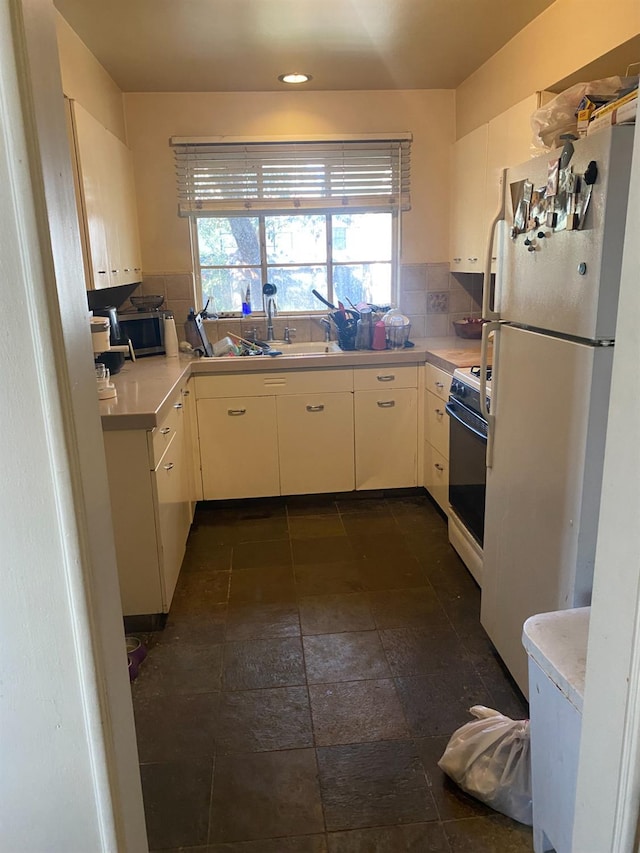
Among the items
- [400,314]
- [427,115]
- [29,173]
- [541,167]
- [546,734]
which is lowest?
[546,734]

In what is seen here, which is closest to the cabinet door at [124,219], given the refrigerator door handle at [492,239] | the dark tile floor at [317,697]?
the dark tile floor at [317,697]

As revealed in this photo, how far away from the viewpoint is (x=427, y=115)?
386cm

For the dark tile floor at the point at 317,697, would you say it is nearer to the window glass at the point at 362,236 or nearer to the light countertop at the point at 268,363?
the light countertop at the point at 268,363

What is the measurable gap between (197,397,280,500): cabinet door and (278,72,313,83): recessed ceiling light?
5.90ft

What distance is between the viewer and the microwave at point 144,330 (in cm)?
356

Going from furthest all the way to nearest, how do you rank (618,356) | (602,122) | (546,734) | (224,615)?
(224,615) < (602,122) < (546,734) < (618,356)

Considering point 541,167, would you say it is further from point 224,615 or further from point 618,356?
point 224,615

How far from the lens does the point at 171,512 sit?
8.91 ft

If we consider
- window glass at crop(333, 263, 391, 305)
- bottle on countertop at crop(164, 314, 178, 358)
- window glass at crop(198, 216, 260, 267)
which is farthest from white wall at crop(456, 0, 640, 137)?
bottle on countertop at crop(164, 314, 178, 358)

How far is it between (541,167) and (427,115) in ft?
8.13

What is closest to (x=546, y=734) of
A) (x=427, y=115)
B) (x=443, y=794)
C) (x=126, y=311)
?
(x=443, y=794)

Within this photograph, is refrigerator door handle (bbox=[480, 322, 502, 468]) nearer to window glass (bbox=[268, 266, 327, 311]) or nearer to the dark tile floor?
the dark tile floor

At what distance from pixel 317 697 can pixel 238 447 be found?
1780 mm

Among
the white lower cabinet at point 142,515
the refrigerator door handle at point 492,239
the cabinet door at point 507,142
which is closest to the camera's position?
the refrigerator door handle at point 492,239
